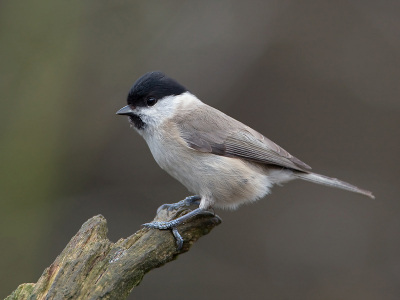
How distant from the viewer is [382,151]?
4543mm

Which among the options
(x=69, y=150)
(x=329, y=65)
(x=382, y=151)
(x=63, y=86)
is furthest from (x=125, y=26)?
(x=382, y=151)

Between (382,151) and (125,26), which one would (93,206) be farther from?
(382,151)

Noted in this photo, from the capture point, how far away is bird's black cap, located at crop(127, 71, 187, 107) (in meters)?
2.70

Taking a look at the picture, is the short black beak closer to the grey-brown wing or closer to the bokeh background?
the grey-brown wing

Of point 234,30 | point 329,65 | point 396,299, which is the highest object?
point 234,30

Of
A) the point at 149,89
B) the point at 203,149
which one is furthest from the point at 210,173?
the point at 149,89

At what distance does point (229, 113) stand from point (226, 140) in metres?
1.79

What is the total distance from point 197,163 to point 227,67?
7.24 feet

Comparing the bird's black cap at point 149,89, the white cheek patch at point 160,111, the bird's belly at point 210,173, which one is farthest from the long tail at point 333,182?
the bird's black cap at point 149,89

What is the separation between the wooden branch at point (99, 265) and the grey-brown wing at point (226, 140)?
2.36 ft

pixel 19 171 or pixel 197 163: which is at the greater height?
pixel 19 171

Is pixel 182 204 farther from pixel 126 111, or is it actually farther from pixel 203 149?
pixel 126 111

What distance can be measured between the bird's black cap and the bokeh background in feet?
5.40

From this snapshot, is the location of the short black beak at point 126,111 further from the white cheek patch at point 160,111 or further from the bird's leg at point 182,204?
the bird's leg at point 182,204
